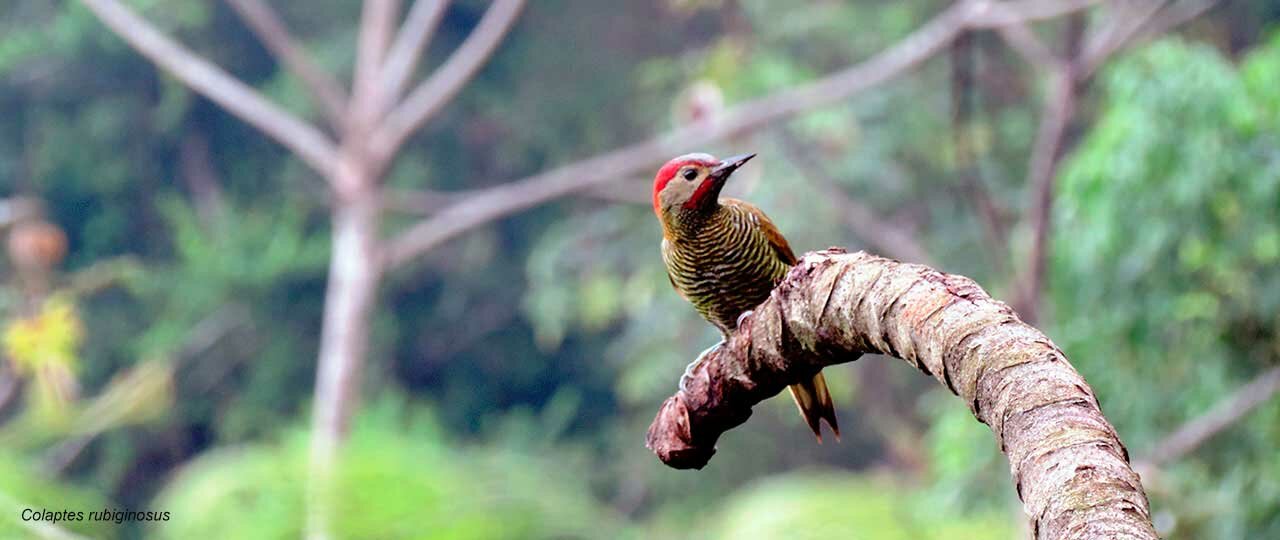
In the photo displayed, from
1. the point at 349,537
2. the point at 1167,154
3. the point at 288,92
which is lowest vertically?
the point at 349,537

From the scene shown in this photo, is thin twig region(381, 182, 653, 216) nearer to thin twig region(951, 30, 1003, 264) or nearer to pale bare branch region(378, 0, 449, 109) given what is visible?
pale bare branch region(378, 0, 449, 109)

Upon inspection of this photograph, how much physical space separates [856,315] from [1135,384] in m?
3.60

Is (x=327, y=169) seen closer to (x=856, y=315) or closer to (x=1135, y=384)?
(x=1135, y=384)

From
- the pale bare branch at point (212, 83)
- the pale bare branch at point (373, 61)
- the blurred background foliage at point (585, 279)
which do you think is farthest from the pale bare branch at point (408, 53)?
the blurred background foliage at point (585, 279)

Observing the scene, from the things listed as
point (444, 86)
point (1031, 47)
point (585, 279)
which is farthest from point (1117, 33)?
point (585, 279)

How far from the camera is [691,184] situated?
1.86m

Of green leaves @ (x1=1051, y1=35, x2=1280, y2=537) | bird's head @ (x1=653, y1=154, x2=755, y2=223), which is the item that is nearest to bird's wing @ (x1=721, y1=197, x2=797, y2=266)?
bird's head @ (x1=653, y1=154, x2=755, y2=223)

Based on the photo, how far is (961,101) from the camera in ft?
13.1

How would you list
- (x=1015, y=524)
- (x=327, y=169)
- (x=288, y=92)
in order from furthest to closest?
(x=288, y=92) < (x=327, y=169) < (x=1015, y=524)

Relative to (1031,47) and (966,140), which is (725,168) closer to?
(966,140)

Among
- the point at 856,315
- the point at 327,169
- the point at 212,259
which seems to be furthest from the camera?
the point at 212,259

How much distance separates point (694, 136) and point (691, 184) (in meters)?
2.74

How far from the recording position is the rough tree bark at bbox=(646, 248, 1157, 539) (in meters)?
0.63

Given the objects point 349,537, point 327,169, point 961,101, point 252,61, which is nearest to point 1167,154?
point 961,101
